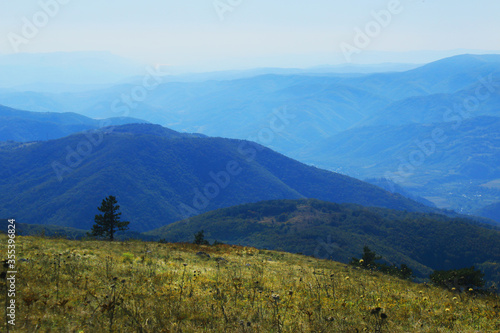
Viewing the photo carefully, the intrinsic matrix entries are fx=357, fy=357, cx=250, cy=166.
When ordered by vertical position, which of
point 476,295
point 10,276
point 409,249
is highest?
point 10,276

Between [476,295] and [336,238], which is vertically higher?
[476,295]

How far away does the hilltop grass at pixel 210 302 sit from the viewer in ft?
30.3

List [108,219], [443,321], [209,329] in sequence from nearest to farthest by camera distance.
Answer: [209,329] < [443,321] < [108,219]

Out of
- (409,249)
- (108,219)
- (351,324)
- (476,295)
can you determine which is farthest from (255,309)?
(409,249)

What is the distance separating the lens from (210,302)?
36.2ft

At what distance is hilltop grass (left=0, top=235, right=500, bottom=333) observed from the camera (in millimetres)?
9234

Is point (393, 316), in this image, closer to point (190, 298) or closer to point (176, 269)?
point (190, 298)

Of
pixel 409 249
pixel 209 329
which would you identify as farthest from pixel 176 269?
pixel 409 249

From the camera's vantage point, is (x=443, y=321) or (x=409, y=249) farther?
(x=409, y=249)

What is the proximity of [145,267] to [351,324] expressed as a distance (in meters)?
9.03

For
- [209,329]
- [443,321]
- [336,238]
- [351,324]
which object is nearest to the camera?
[209,329]

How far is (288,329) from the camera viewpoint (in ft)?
30.5

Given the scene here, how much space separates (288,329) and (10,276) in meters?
8.87

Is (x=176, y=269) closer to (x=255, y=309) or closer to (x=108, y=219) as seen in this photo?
(x=255, y=309)
